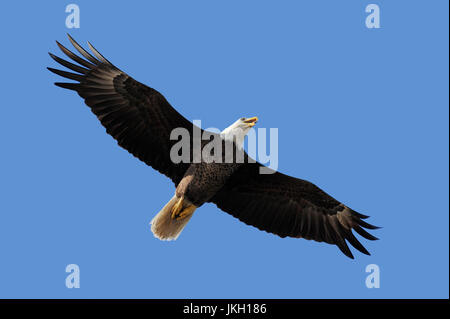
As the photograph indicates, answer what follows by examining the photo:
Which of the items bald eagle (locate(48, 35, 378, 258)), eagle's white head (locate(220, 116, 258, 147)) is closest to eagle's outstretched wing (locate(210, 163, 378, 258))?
bald eagle (locate(48, 35, 378, 258))

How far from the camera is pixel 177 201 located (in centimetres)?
1128

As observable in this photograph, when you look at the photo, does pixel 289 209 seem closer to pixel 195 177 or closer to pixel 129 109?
pixel 195 177

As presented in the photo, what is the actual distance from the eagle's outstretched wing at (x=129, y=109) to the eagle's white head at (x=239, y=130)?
0.64 metres

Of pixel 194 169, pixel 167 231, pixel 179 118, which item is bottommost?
pixel 167 231

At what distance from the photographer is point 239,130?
1148cm

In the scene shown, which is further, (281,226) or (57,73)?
(281,226)

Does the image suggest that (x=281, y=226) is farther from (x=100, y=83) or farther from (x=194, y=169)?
(x=100, y=83)

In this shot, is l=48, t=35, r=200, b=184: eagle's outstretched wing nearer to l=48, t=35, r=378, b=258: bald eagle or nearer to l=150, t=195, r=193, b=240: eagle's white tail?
l=48, t=35, r=378, b=258: bald eagle

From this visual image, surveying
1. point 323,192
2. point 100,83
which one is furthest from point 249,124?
point 100,83

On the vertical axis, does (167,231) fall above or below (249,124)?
below

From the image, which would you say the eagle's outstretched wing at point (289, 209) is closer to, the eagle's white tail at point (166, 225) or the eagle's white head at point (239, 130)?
the eagle's white head at point (239, 130)

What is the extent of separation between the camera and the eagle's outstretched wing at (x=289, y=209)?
1162 cm

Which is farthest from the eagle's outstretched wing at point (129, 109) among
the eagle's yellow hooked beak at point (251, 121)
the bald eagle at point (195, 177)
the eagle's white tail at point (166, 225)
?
the eagle's yellow hooked beak at point (251, 121)

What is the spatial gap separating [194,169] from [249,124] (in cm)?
119
